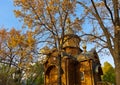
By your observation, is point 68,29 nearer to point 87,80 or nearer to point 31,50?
point 31,50

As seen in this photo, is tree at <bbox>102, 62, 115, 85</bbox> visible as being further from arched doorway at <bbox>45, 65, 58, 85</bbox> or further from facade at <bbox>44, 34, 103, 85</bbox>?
arched doorway at <bbox>45, 65, 58, 85</bbox>

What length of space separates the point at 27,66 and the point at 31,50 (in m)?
1.24

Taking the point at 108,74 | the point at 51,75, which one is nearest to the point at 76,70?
the point at 51,75

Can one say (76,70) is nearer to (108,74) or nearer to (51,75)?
(51,75)

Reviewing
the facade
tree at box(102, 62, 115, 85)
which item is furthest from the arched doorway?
tree at box(102, 62, 115, 85)

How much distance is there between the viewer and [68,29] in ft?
58.4

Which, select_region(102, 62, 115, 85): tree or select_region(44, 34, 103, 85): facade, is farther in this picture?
select_region(102, 62, 115, 85): tree

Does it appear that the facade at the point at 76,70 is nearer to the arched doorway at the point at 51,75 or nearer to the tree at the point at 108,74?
the arched doorway at the point at 51,75

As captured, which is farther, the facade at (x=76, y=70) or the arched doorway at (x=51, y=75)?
the arched doorway at (x=51, y=75)

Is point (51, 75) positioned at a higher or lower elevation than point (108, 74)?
lower

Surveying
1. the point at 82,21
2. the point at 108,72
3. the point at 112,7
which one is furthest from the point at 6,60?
the point at 108,72

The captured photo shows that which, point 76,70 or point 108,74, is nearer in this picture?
point 76,70

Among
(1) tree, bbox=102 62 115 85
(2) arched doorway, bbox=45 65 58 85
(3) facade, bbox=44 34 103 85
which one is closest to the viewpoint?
(3) facade, bbox=44 34 103 85

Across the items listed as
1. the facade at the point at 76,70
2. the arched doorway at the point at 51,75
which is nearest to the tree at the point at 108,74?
the facade at the point at 76,70
